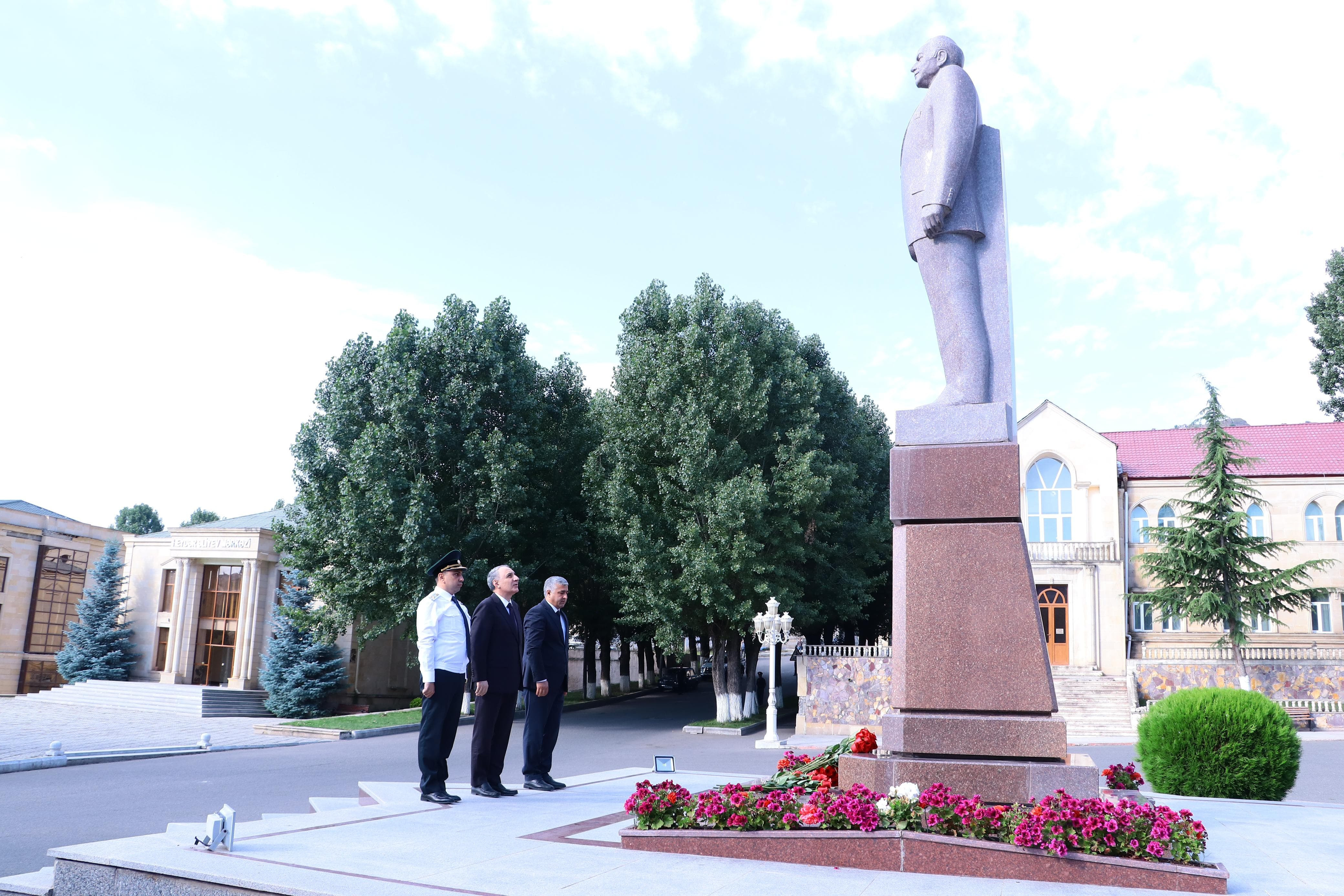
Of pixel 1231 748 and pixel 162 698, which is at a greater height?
pixel 1231 748

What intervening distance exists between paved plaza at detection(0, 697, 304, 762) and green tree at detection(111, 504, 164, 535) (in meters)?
54.6

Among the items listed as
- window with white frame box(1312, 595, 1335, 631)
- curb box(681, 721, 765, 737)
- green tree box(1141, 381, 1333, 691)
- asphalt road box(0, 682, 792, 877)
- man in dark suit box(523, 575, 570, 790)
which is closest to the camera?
man in dark suit box(523, 575, 570, 790)

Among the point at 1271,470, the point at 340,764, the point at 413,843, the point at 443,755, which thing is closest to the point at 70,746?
the point at 340,764

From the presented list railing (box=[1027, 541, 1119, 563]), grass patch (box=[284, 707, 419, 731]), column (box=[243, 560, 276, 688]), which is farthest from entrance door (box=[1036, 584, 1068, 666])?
column (box=[243, 560, 276, 688])

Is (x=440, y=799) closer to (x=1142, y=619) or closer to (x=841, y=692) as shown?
(x=841, y=692)

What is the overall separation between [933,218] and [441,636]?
16.0 ft

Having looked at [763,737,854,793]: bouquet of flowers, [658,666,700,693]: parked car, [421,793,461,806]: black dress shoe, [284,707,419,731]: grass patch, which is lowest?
[658,666,700,693]: parked car

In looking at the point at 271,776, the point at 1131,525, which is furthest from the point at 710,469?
the point at 1131,525

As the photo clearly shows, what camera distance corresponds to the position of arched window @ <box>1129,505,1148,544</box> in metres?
30.0

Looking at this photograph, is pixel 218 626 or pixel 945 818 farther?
pixel 218 626

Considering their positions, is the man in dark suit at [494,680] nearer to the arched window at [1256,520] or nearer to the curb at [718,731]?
the curb at [718,731]

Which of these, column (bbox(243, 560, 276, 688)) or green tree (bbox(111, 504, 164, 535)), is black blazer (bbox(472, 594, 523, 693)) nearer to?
column (bbox(243, 560, 276, 688))

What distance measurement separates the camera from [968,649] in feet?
19.3

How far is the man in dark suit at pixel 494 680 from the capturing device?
24.1 ft
